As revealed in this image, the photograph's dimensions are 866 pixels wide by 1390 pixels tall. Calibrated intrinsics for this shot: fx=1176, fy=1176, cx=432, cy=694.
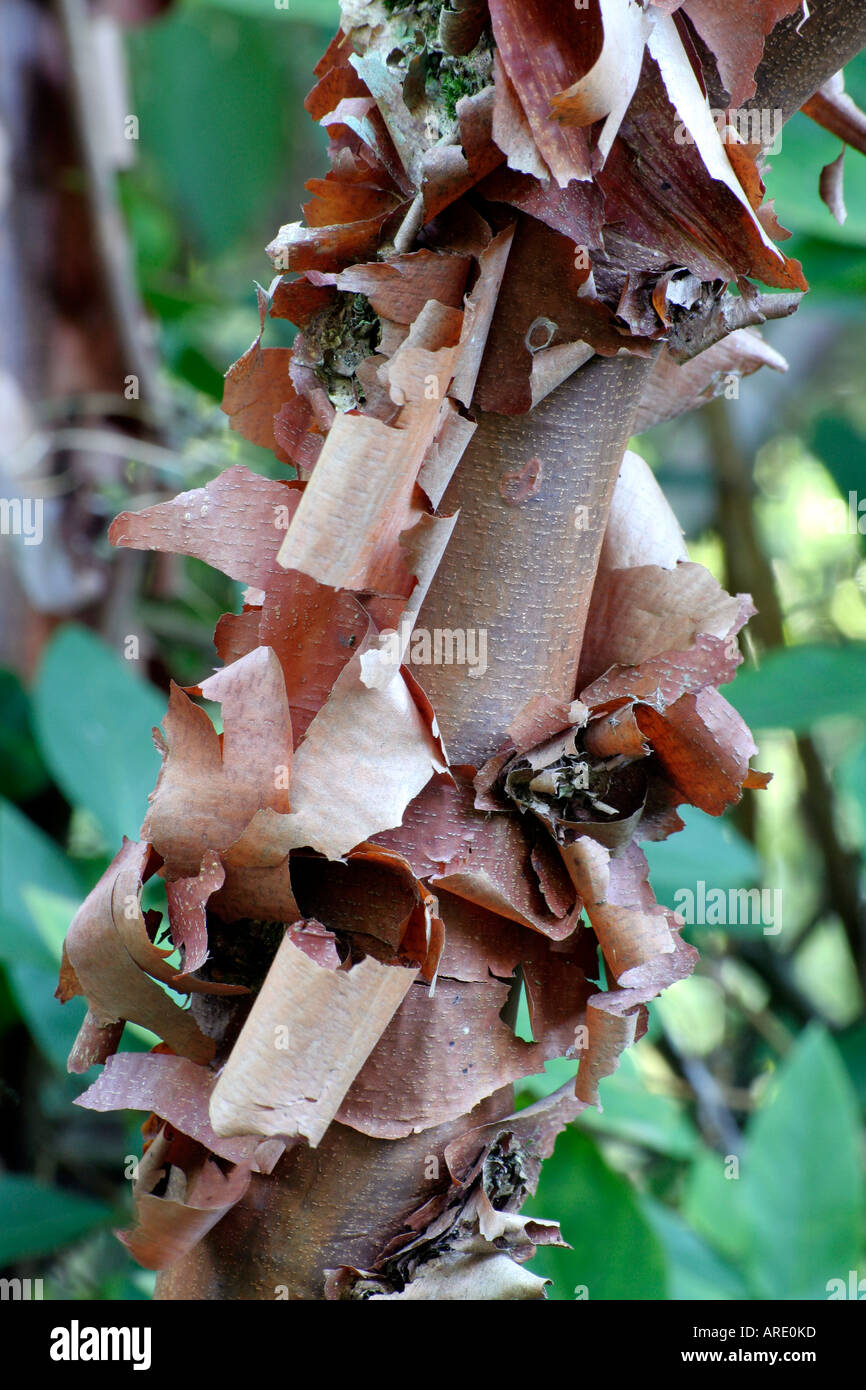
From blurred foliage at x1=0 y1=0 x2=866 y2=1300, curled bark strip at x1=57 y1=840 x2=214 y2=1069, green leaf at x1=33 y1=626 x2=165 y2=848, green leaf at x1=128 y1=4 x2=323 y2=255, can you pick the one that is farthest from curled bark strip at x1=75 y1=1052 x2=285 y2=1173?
green leaf at x1=128 y1=4 x2=323 y2=255

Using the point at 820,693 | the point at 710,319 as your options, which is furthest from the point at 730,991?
the point at 710,319

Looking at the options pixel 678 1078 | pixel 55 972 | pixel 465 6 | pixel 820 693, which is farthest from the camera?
pixel 678 1078

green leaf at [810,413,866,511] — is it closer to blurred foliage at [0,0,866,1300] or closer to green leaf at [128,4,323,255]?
blurred foliage at [0,0,866,1300]

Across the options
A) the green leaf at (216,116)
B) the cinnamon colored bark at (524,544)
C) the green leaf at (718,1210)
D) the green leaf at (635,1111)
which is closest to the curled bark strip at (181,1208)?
the cinnamon colored bark at (524,544)

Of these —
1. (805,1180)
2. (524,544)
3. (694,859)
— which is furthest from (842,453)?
(524,544)

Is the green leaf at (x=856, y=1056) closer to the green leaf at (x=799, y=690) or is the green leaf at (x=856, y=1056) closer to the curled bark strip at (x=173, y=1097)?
the green leaf at (x=799, y=690)
